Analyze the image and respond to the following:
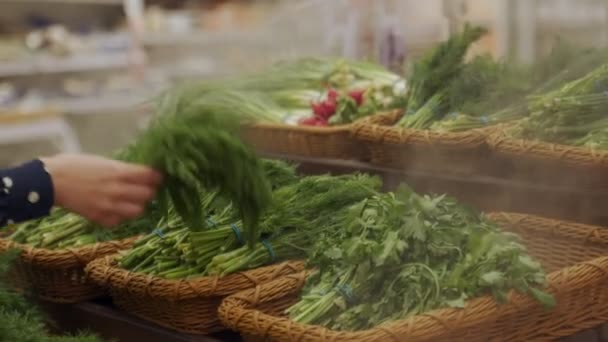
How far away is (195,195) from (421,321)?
55 cm

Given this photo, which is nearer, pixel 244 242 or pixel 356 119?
pixel 244 242

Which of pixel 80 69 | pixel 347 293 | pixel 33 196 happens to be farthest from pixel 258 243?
pixel 80 69

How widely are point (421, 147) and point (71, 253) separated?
929 millimetres

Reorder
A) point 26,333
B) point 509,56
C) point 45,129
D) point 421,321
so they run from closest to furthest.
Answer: point 421,321 < point 26,333 < point 509,56 < point 45,129

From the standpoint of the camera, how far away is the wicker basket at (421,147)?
7.20ft

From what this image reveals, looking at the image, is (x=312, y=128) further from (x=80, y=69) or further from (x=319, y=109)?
(x=80, y=69)

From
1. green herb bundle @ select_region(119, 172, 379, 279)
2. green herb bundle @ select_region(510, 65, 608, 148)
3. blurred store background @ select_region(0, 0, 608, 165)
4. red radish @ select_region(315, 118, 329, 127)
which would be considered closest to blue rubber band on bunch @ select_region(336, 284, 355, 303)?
green herb bundle @ select_region(119, 172, 379, 279)

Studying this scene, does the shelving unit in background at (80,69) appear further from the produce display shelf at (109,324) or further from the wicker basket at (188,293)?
the wicker basket at (188,293)

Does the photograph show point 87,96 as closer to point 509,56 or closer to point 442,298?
point 509,56

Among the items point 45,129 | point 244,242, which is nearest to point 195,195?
point 244,242

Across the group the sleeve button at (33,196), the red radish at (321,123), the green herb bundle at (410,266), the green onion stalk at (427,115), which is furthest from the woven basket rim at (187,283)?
the red radish at (321,123)

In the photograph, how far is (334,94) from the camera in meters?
2.84

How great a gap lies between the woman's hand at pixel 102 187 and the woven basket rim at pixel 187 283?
8.7 inches

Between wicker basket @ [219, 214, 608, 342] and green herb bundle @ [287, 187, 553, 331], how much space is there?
4 centimetres
